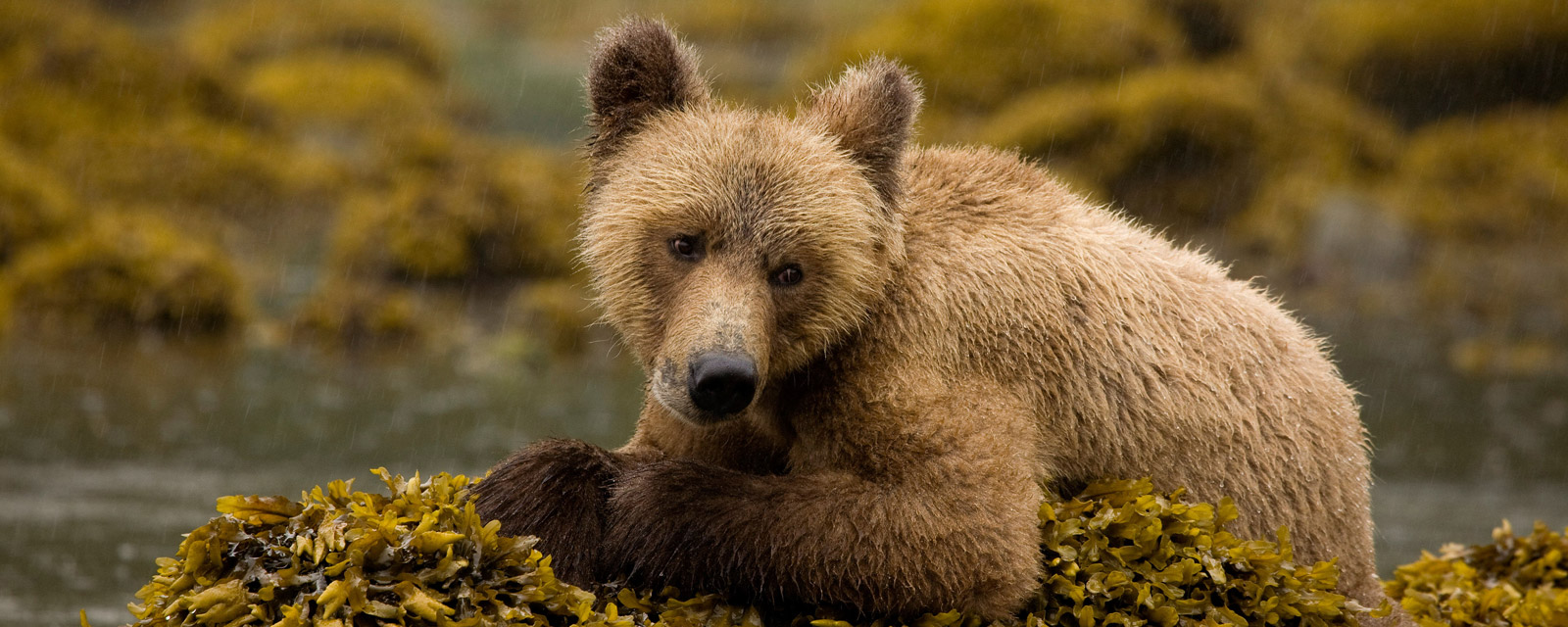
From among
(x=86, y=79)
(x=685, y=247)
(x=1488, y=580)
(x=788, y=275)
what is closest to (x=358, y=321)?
(x=86, y=79)

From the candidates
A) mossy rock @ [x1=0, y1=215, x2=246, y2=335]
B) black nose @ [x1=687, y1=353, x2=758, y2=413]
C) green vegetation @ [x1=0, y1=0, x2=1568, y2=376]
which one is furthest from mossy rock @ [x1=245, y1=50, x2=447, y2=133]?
black nose @ [x1=687, y1=353, x2=758, y2=413]

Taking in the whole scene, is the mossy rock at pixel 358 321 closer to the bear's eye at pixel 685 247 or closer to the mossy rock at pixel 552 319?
the mossy rock at pixel 552 319

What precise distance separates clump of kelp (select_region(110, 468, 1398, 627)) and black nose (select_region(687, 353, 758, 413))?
680 millimetres

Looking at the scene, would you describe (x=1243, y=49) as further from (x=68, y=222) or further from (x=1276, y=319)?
(x=1276, y=319)

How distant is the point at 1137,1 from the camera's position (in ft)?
93.3

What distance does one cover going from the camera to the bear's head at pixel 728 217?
15.4ft

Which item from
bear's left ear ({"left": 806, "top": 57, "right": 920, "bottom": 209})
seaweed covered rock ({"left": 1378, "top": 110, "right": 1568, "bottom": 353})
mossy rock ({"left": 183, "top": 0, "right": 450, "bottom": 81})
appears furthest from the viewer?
mossy rock ({"left": 183, "top": 0, "right": 450, "bottom": 81})

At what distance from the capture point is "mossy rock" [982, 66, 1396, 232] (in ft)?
77.7

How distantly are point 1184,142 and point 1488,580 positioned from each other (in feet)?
58.8

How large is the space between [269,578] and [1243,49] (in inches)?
1041

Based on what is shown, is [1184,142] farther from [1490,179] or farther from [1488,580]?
[1488,580]

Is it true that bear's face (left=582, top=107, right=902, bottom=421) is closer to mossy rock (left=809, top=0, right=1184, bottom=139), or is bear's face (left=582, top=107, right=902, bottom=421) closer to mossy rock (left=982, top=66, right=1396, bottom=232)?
mossy rock (left=982, top=66, right=1396, bottom=232)

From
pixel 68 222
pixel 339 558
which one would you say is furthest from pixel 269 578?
pixel 68 222

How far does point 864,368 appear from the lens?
4.99m
